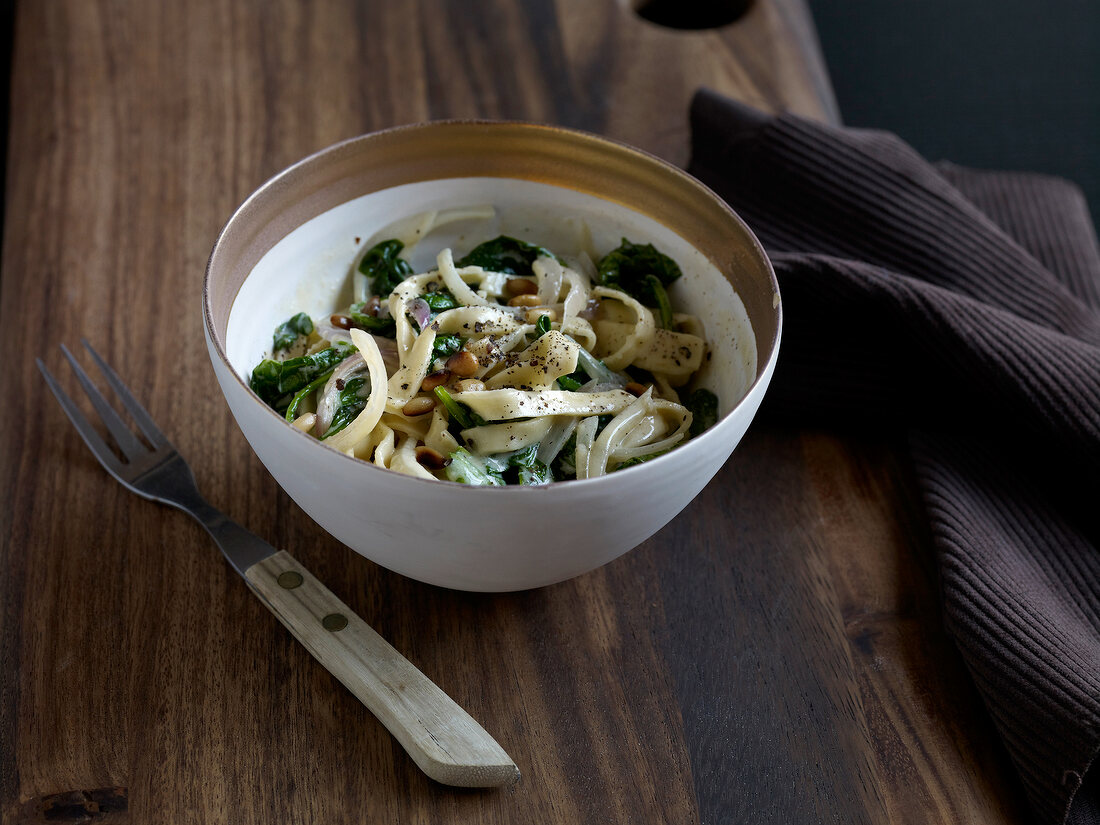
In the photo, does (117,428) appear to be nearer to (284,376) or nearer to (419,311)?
(284,376)

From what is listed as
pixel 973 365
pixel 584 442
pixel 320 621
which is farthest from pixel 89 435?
pixel 973 365

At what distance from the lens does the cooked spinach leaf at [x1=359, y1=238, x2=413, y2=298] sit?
2078 millimetres

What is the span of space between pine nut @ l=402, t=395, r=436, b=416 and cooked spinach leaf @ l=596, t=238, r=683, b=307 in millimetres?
513

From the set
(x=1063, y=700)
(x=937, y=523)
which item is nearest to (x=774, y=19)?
(x=937, y=523)

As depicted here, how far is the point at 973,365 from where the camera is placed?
2.11 metres

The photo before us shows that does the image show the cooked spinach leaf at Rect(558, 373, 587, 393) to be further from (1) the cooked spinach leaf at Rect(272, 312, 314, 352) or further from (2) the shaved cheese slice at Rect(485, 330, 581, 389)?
(1) the cooked spinach leaf at Rect(272, 312, 314, 352)

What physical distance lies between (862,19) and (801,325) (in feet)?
10.9

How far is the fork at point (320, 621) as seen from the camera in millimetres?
1539

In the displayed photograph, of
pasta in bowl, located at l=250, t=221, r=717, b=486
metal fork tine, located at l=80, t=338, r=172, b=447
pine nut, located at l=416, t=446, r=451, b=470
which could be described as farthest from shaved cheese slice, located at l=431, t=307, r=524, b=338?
metal fork tine, located at l=80, t=338, r=172, b=447

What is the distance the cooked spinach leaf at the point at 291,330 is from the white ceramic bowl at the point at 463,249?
0.07 ft

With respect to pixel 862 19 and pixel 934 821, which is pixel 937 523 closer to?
pixel 934 821

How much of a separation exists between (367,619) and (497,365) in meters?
0.51

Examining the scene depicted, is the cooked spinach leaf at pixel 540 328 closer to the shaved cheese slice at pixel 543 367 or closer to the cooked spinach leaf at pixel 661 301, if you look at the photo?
the shaved cheese slice at pixel 543 367

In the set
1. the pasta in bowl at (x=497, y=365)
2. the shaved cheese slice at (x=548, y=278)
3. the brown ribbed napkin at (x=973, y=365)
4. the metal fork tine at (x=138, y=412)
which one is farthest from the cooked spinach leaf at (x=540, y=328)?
the metal fork tine at (x=138, y=412)
